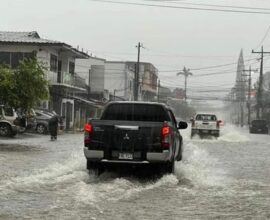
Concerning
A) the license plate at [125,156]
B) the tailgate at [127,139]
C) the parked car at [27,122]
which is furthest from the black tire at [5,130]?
the license plate at [125,156]

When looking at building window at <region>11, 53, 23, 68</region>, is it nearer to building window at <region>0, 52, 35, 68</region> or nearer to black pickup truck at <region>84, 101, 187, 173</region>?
building window at <region>0, 52, 35, 68</region>

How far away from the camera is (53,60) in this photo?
48.3 metres

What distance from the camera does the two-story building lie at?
45188mm

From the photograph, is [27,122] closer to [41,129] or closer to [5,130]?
[41,129]

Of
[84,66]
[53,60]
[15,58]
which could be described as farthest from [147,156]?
[84,66]

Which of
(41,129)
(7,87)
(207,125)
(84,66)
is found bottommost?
(41,129)

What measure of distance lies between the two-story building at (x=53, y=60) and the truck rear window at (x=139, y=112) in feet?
83.7

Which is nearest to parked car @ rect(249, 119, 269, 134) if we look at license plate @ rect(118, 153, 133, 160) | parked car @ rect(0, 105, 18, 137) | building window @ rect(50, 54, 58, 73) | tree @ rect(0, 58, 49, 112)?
building window @ rect(50, 54, 58, 73)

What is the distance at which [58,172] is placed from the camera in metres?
14.6

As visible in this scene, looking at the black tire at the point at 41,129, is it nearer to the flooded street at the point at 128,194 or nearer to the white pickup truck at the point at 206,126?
the white pickup truck at the point at 206,126

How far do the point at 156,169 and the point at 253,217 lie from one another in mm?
4799

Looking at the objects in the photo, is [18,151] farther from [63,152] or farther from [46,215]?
[46,215]

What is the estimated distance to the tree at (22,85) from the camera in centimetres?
2338

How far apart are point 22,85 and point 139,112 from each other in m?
9.83
